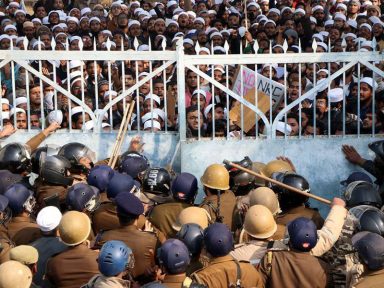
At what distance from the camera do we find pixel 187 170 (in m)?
12.6

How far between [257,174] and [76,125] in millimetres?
3261

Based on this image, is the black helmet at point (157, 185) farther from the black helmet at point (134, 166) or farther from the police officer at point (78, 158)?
the police officer at point (78, 158)

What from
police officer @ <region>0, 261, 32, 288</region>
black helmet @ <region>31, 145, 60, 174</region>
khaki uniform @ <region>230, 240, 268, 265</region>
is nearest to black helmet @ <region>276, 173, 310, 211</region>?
khaki uniform @ <region>230, 240, 268, 265</region>

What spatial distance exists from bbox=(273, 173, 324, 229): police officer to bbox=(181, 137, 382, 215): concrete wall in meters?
2.21

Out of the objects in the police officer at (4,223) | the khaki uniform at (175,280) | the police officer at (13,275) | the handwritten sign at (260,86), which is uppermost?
the handwritten sign at (260,86)

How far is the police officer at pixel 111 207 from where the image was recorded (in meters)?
9.62

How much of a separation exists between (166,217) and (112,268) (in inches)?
87.9

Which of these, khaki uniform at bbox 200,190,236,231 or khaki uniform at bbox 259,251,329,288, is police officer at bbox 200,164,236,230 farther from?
khaki uniform at bbox 259,251,329,288

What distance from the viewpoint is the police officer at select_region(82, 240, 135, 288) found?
302 inches

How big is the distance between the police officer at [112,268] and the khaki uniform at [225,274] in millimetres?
575

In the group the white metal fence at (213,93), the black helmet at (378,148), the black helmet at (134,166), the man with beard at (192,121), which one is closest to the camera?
the black helmet at (134,166)

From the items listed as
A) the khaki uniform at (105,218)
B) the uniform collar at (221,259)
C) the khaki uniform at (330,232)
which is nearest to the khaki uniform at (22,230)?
the khaki uniform at (105,218)

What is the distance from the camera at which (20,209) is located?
979 centimetres

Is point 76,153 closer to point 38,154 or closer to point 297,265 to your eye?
point 38,154
